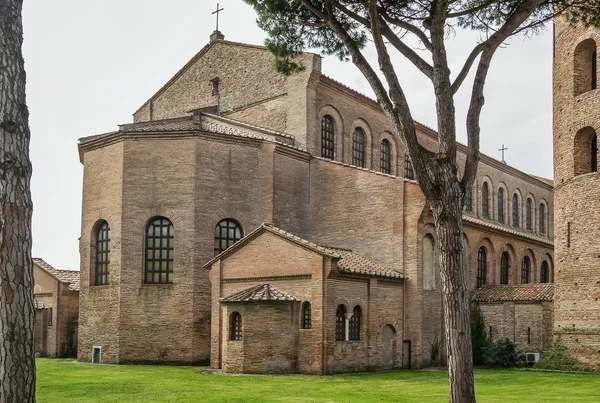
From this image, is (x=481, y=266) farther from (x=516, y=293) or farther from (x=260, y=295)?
(x=260, y=295)

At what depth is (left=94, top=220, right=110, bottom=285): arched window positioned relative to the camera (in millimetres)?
25969

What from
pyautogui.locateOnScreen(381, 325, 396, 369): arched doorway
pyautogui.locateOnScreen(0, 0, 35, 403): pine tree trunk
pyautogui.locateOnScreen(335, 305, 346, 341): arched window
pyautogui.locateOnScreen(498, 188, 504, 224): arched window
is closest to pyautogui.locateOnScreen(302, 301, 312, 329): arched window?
pyautogui.locateOnScreen(335, 305, 346, 341): arched window

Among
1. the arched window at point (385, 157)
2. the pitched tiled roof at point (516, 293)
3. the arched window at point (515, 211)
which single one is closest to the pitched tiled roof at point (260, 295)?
the pitched tiled roof at point (516, 293)


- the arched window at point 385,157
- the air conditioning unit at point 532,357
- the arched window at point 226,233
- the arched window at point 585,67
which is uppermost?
the arched window at point 585,67

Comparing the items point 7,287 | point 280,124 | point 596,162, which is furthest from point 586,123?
point 7,287

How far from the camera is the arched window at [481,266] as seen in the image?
1163 inches

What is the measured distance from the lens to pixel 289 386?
17.5 m

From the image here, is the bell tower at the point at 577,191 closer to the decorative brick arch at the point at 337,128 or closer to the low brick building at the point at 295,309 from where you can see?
the low brick building at the point at 295,309

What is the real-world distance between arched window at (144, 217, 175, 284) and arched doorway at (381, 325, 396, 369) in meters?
7.70

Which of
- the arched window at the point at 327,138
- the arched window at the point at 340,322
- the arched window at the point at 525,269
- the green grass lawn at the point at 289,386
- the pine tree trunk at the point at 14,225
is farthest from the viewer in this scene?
the arched window at the point at 525,269

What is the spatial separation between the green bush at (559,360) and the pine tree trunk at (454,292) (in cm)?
1276

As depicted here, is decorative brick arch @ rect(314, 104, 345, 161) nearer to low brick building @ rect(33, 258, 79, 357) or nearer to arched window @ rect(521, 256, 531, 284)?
arched window @ rect(521, 256, 531, 284)

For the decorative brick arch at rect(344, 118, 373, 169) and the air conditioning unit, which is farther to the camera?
the decorative brick arch at rect(344, 118, 373, 169)

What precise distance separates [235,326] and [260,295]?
1.36 metres
